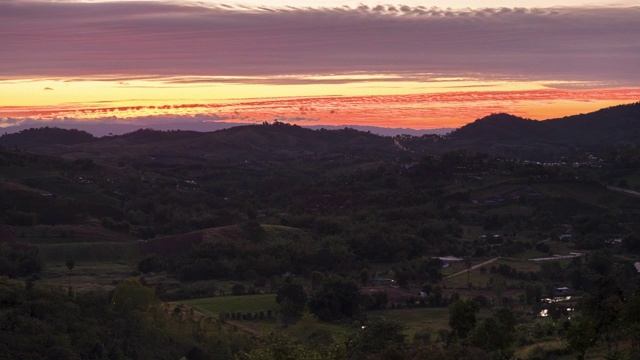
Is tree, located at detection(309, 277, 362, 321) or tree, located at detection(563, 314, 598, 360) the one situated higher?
tree, located at detection(563, 314, 598, 360)

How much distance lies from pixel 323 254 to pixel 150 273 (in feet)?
42.9

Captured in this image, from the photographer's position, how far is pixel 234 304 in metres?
54.3

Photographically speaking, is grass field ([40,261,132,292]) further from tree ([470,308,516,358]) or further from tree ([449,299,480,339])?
tree ([470,308,516,358])

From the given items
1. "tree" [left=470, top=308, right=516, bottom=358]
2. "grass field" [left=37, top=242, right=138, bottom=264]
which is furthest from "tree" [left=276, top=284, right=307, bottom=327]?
"grass field" [left=37, top=242, right=138, bottom=264]

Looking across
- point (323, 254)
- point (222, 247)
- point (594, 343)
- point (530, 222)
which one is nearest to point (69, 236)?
point (222, 247)

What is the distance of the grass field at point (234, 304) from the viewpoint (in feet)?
172

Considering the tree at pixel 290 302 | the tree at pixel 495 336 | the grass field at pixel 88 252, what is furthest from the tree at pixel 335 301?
the grass field at pixel 88 252

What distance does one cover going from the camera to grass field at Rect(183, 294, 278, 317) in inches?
2060

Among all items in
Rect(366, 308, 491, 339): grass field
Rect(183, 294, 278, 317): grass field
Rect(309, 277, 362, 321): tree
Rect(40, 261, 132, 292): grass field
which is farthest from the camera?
Rect(40, 261, 132, 292): grass field

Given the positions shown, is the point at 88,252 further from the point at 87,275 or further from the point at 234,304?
the point at 234,304

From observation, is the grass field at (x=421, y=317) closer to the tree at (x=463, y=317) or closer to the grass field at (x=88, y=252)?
the tree at (x=463, y=317)

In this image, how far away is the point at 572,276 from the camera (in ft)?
195

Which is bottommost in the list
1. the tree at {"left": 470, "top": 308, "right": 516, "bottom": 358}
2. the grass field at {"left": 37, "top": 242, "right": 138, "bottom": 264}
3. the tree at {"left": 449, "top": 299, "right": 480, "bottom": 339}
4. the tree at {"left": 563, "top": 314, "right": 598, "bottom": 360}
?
the grass field at {"left": 37, "top": 242, "right": 138, "bottom": 264}

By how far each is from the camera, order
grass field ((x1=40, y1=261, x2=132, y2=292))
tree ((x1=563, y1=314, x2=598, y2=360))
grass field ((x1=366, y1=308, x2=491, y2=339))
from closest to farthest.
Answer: tree ((x1=563, y1=314, x2=598, y2=360)) → grass field ((x1=366, y1=308, x2=491, y2=339)) → grass field ((x1=40, y1=261, x2=132, y2=292))
